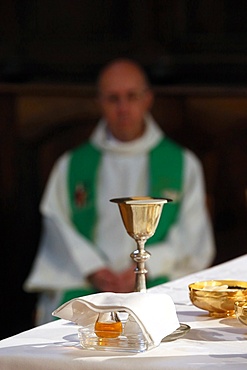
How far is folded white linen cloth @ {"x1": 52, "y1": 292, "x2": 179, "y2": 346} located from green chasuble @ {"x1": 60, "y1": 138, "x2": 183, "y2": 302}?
3596 millimetres

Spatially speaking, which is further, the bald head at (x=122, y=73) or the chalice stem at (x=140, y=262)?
the bald head at (x=122, y=73)

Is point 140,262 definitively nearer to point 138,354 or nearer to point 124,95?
point 138,354

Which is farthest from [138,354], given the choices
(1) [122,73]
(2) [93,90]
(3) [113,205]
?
(2) [93,90]

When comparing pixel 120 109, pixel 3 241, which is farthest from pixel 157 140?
pixel 3 241

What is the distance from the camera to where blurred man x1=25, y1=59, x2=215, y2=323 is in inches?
225

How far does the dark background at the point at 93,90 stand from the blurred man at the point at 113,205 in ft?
0.68

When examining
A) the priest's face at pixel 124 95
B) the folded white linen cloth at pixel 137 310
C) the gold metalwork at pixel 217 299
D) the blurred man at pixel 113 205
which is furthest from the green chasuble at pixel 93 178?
the folded white linen cloth at pixel 137 310

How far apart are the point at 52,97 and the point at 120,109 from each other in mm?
468

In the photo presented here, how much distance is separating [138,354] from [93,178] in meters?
3.94

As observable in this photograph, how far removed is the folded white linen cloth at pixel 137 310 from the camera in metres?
2.11

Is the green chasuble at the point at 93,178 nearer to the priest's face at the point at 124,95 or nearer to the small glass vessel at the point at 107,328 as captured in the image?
the priest's face at the point at 124,95

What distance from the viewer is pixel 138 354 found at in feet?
6.86

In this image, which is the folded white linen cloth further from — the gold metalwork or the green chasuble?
the green chasuble

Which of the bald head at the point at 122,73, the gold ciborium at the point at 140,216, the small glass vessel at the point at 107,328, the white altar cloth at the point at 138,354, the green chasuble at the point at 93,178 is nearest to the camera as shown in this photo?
the white altar cloth at the point at 138,354
